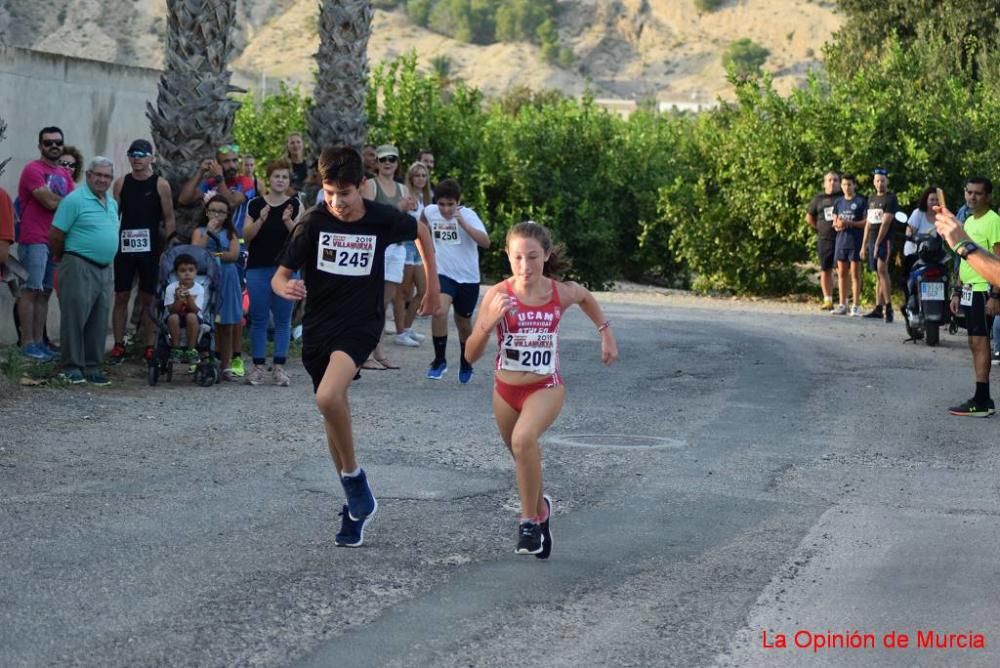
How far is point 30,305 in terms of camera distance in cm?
1523

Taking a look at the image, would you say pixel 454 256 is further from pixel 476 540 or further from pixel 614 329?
pixel 476 540

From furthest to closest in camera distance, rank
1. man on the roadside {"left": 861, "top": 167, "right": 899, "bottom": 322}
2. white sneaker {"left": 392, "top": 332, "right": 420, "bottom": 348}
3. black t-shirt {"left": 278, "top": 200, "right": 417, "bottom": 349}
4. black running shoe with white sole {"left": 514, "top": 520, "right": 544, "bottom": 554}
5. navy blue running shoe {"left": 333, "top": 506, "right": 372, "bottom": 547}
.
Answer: man on the roadside {"left": 861, "top": 167, "right": 899, "bottom": 322} < white sneaker {"left": 392, "top": 332, "right": 420, "bottom": 348} < black t-shirt {"left": 278, "top": 200, "right": 417, "bottom": 349} < navy blue running shoe {"left": 333, "top": 506, "right": 372, "bottom": 547} < black running shoe with white sole {"left": 514, "top": 520, "right": 544, "bottom": 554}

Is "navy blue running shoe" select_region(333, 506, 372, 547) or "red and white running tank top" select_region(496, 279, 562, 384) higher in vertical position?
"red and white running tank top" select_region(496, 279, 562, 384)

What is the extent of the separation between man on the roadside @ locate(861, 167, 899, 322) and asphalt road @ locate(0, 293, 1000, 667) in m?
7.91

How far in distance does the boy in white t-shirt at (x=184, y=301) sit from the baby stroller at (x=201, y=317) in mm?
42

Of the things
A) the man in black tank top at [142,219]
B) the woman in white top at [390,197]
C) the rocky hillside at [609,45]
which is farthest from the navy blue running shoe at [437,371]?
the rocky hillside at [609,45]

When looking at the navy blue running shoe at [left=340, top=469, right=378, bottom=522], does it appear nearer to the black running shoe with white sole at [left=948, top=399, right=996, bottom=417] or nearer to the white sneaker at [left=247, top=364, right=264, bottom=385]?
the white sneaker at [left=247, top=364, right=264, bottom=385]

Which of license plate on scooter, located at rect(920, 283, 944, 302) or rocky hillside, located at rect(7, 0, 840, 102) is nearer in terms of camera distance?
license plate on scooter, located at rect(920, 283, 944, 302)

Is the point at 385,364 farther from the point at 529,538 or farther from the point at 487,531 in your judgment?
the point at 529,538

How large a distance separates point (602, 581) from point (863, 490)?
10.4ft

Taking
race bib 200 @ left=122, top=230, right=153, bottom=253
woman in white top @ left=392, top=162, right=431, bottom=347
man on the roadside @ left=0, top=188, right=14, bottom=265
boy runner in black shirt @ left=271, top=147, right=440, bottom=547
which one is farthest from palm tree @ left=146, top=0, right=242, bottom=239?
boy runner in black shirt @ left=271, top=147, right=440, bottom=547

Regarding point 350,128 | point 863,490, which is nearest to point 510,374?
point 863,490

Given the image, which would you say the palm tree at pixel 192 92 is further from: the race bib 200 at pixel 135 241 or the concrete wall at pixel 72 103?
the race bib 200 at pixel 135 241

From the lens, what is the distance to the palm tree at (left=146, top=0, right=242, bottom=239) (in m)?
16.7
